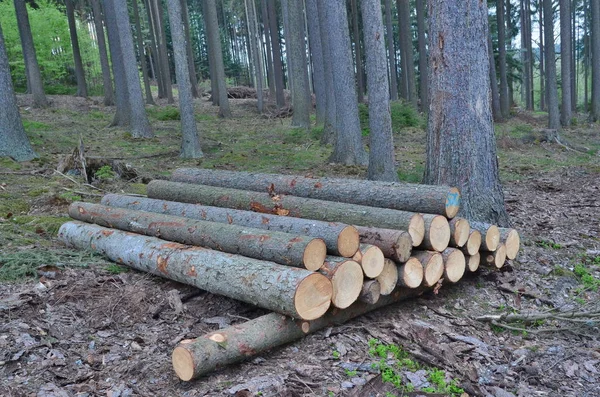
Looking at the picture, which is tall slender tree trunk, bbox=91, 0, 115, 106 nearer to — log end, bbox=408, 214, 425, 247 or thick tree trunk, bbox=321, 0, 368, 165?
thick tree trunk, bbox=321, 0, 368, 165

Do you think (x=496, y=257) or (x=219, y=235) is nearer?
(x=219, y=235)

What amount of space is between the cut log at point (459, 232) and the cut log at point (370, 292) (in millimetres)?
1268

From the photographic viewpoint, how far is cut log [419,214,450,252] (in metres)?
4.94

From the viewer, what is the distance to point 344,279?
4.21 metres

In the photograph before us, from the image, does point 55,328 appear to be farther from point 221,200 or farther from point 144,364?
point 221,200

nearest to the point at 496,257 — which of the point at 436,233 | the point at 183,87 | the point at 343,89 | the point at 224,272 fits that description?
the point at 436,233

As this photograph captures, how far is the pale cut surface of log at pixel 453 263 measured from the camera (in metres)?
5.05

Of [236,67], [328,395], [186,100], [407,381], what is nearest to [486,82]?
[407,381]

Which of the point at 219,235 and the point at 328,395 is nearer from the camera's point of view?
the point at 328,395

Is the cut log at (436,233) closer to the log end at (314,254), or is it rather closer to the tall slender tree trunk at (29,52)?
the log end at (314,254)

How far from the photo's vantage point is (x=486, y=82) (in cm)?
647

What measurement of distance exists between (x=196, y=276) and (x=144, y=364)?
107 centimetres

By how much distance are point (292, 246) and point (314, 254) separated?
221mm

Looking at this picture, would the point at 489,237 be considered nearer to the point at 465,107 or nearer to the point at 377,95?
the point at 465,107
